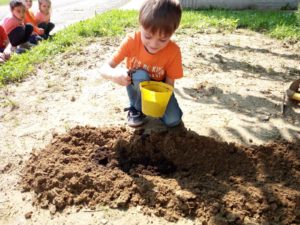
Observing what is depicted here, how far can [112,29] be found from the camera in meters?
6.75

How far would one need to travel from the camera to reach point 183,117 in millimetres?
3535

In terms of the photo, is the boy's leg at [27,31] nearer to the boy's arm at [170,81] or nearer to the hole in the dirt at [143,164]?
the boy's arm at [170,81]

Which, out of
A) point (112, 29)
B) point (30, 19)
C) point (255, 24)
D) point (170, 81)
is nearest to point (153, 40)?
point (170, 81)

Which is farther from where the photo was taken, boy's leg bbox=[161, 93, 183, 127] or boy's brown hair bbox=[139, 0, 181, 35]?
boy's leg bbox=[161, 93, 183, 127]

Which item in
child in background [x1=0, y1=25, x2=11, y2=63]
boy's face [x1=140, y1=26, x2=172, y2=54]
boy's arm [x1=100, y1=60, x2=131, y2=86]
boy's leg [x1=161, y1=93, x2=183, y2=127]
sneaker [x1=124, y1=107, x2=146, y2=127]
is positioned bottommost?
child in background [x1=0, y1=25, x2=11, y2=63]

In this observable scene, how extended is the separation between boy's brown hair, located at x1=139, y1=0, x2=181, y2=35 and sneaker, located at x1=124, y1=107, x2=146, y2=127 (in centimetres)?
91

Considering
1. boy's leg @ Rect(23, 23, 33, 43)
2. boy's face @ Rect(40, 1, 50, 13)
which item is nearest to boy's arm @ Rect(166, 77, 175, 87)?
boy's leg @ Rect(23, 23, 33, 43)

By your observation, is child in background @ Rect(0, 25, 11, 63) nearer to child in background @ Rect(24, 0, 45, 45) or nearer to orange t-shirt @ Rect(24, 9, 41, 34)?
child in background @ Rect(24, 0, 45, 45)

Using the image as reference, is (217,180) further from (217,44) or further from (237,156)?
(217,44)

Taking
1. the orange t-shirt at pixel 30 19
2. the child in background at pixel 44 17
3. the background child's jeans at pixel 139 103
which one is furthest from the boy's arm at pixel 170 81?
the child in background at pixel 44 17

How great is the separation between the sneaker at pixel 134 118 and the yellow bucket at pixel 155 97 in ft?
1.43

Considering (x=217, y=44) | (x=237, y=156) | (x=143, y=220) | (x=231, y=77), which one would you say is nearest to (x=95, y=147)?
(x=143, y=220)

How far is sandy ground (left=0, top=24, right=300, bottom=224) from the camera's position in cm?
239

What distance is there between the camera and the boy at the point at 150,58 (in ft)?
8.57
